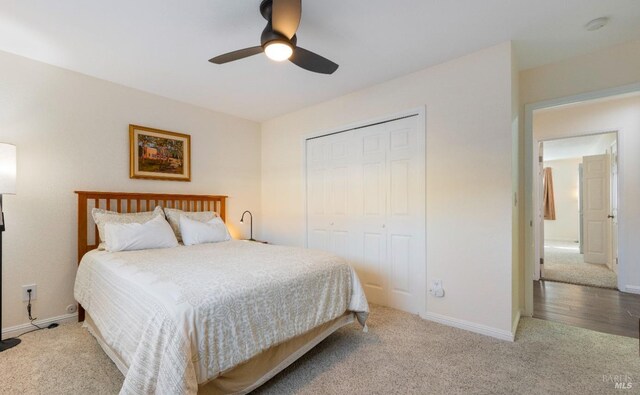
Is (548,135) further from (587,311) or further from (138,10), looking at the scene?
(138,10)

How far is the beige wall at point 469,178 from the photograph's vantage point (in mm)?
2330

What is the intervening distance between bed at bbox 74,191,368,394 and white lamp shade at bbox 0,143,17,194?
758 millimetres

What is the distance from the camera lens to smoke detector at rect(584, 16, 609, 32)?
80.4 inches

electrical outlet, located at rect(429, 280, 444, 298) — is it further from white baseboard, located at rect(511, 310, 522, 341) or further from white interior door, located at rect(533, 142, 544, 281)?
white interior door, located at rect(533, 142, 544, 281)

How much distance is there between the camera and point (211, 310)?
1.37m

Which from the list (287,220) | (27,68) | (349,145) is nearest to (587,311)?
(349,145)

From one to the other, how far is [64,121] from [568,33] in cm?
448

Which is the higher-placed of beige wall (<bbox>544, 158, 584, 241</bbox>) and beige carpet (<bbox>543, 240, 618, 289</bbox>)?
beige wall (<bbox>544, 158, 584, 241</bbox>)

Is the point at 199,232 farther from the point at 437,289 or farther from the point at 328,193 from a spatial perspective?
the point at 437,289

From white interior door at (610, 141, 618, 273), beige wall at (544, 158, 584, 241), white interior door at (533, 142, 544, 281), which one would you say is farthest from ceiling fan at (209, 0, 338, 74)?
beige wall at (544, 158, 584, 241)

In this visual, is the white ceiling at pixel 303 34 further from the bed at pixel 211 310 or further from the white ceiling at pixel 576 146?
the white ceiling at pixel 576 146

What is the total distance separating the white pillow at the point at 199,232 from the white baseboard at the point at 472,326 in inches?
91.7

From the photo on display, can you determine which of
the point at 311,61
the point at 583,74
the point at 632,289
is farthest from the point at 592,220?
the point at 311,61

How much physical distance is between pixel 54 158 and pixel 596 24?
468 cm
